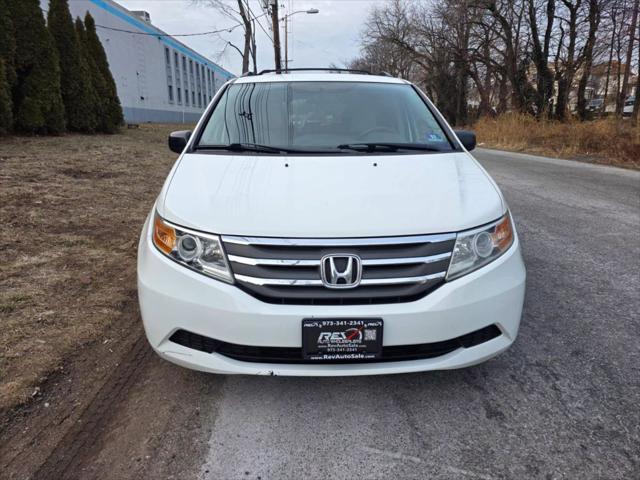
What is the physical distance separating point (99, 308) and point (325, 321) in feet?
6.52

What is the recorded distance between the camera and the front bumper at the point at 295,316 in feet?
6.18

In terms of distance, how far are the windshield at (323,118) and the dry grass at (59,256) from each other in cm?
140

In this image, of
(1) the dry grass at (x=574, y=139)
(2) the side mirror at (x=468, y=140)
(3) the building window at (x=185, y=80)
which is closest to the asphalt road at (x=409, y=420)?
(2) the side mirror at (x=468, y=140)

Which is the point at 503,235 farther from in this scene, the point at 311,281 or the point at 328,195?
the point at 311,281

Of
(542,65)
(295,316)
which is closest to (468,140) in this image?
(295,316)

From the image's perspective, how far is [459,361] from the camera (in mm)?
2014

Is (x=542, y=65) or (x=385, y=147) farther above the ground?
(x=542, y=65)

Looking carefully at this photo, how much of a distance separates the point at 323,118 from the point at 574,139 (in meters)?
14.5

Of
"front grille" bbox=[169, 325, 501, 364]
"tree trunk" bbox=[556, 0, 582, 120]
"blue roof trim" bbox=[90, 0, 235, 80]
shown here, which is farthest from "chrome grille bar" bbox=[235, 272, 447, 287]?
"blue roof trim" bbox=[90, 0, 235, 80]

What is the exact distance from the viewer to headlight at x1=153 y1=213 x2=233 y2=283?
1.97 m

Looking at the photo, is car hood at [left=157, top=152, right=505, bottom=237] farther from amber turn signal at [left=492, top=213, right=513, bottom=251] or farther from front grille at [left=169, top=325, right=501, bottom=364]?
front grille at [left=169, top=325, right=501, bottom=364]

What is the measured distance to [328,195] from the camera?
7.18 ft

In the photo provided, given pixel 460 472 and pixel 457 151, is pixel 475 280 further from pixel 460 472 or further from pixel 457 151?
pixel 457 151

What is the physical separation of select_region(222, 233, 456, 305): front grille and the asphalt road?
59 centimetres
